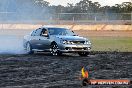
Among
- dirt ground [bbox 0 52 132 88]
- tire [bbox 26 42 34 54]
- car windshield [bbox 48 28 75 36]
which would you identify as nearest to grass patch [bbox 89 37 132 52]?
car windshield [bbox 48 28 75 36]

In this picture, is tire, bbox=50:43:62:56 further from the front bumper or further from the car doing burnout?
the front bumper

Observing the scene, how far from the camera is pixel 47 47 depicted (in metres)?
21.6

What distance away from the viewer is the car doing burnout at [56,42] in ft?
68.1

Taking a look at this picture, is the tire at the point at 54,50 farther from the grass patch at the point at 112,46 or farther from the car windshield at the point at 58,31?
the grass patch at the point at 112,46

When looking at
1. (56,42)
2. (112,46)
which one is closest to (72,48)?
(56,42)

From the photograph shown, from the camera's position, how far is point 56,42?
21016mm

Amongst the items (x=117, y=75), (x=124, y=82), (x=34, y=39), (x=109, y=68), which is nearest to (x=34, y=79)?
(x=117, y=75)

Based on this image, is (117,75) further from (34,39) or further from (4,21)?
(4,21)

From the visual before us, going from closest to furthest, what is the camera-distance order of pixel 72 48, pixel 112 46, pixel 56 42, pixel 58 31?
pixel 72 48 < pixel 56 42 < pixel 58 31 < pixel 112 46

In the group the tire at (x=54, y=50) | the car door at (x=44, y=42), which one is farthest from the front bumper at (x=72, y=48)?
the car door at (x=44, y=42)

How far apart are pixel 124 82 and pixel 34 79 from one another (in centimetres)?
516

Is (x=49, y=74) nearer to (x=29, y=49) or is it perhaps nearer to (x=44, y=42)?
(x=44, y=42)

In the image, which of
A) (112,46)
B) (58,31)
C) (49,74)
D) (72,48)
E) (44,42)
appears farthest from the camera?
(112,46)

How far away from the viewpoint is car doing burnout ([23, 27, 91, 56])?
817 inches
